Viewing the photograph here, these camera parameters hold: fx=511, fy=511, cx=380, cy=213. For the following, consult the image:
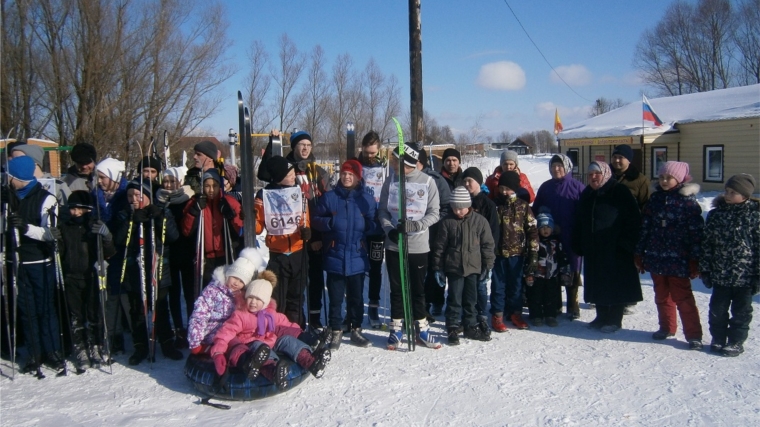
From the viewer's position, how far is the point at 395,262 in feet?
16.1

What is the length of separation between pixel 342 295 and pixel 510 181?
2.10 meters

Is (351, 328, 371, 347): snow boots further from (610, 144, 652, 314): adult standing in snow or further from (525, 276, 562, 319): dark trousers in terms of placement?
(610, 144, 652, 314): adult standing in snow

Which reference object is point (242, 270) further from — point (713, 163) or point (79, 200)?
point (713, 163)

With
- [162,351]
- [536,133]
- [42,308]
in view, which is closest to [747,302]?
[162,351]

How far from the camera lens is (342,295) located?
4.88 meters

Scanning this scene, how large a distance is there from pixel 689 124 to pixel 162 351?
20.8 m

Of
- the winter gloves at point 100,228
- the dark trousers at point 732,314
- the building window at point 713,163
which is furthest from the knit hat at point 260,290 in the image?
the building window at point 713,163

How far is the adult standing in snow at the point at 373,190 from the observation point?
5.30m

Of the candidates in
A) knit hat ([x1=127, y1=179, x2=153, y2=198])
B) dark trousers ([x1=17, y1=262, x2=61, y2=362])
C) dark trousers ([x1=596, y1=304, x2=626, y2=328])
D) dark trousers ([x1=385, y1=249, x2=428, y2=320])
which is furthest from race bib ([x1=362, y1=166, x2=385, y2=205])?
dark trousers ([x1=17, y1=262, x2=61, y2=362])

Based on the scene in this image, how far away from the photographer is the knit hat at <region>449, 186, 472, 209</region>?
4863 mm

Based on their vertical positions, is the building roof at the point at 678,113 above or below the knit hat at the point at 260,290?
above

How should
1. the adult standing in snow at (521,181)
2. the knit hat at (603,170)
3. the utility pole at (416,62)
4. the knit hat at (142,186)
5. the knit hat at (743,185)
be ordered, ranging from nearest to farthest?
the knit hat at (743,185) < the knit hat at (142,186) < the knit hat at (603,170) < the adult standing in snow at (521,181) < the utility pole at (416,62)

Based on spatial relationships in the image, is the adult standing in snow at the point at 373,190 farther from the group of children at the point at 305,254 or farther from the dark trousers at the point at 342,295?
the dark trousers at the point at 342,295

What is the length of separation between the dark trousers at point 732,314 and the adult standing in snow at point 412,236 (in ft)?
8.11
